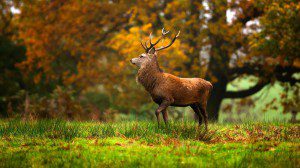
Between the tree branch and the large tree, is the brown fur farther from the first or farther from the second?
the tree branch

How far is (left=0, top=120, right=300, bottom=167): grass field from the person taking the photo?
794 centimetres

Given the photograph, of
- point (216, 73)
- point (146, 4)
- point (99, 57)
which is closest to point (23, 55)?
point (99, 57)

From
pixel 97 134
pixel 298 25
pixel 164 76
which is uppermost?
pixel 298 25

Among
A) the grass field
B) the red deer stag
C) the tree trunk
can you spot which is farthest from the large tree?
the grass field

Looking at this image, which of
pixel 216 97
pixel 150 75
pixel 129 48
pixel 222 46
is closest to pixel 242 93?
pixel 216 97

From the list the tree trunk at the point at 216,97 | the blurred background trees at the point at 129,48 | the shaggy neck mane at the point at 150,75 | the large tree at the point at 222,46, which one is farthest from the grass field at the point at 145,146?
the tree trunk at the point at 216,97

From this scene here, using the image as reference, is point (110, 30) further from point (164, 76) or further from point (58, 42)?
point (164, 76)

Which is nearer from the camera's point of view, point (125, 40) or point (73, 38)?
point (125, 40)

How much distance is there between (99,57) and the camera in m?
25.4

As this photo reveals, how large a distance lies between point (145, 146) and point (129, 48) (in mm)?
11528

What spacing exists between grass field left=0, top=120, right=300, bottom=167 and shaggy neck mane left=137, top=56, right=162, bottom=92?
968 millimetres

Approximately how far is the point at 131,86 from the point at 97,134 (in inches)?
560

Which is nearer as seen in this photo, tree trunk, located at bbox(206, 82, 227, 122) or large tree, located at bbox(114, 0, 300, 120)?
large tree, located at bbox(114, 0, 300, 120)

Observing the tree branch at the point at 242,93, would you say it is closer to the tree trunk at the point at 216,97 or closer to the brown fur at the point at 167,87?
the tree trunk at the point at 216,97
